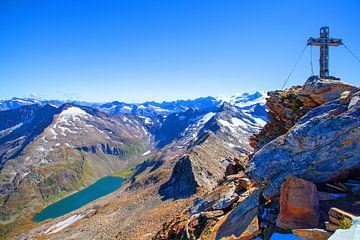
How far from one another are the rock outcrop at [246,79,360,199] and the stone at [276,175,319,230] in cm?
127

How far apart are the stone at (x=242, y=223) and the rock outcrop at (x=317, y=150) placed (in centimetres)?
123

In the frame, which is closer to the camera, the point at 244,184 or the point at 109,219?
the point at 244,184

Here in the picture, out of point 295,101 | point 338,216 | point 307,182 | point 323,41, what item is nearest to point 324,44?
point 323,41

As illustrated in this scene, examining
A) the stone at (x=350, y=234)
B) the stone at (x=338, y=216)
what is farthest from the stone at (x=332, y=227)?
the stone at (x=350, y=234)

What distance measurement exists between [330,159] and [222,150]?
487ft

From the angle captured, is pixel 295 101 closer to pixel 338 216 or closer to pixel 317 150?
pixel 317 150

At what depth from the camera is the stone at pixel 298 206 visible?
1242 cm

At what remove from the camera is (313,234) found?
10984mm

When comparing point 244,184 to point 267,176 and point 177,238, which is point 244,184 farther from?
point 177,238

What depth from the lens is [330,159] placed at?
14.3 meters

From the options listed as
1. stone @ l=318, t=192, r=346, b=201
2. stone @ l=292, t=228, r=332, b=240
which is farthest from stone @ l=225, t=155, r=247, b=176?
stone @ l=292, t=228, r=332, b=240

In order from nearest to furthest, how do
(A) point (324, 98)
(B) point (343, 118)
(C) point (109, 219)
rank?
(B) point (343, 118)
(A) point (324, 98)
(C) point (109, 219)

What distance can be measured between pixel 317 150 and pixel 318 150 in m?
0.05

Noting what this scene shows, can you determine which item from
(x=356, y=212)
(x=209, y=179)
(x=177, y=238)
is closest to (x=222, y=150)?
(x=209, y=179)
